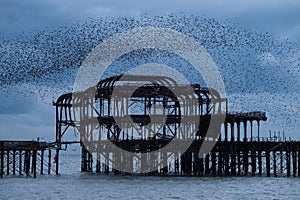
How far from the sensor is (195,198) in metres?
55.0

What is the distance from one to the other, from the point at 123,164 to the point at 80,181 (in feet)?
28.8

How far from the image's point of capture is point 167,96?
273ft

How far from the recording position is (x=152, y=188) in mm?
62906

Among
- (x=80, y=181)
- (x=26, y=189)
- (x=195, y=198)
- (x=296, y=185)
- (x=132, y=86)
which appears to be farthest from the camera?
(x=132, y=86)

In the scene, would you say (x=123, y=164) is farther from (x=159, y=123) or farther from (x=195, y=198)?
(x=195, y=198)

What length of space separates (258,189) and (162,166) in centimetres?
1899

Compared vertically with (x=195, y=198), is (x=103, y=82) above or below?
above

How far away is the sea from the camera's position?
57.0 metres

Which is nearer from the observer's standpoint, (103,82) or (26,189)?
(26,189)

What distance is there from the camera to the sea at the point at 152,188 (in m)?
57.0

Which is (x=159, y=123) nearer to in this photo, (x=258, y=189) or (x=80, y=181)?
(x=80, y=181)

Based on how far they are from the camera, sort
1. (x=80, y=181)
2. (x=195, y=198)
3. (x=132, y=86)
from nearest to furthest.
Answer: (x=195, y=198) < (x=80, y=181) < (x=132, y=86)

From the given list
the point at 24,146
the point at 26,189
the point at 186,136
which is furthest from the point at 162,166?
the point at 26,189

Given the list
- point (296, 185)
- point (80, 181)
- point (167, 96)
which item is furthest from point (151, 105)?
point (296, 185)
